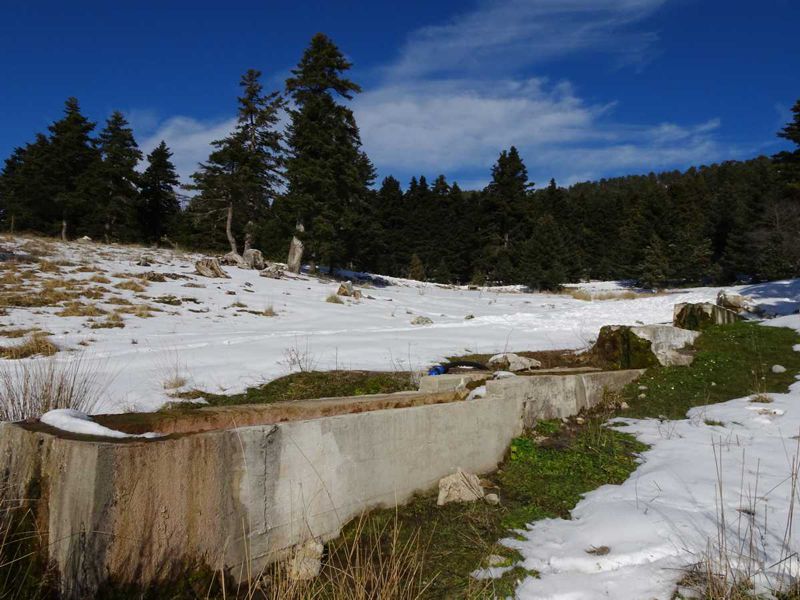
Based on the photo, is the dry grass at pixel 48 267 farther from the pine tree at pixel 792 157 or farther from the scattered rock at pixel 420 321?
the pine tree at pixel 792 157

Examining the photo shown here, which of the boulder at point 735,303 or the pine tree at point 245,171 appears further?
the pine tree at point 245,171

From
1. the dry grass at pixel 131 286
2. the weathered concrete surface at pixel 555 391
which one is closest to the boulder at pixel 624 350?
the weathered concrete surface at pixel 555 391

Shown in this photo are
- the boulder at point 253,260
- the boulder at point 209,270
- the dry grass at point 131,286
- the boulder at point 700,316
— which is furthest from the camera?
the boulder at point 253,260

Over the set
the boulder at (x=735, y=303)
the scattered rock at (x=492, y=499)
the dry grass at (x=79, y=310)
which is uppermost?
the boulder at (x=735, y=303)

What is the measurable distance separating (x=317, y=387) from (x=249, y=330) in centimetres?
439

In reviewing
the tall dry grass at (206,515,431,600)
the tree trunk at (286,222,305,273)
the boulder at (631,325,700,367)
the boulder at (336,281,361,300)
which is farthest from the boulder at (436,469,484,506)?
the tree trunk at (286,222,305,273)

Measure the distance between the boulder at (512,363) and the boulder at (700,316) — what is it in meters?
5.08

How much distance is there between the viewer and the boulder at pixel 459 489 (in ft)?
12.3

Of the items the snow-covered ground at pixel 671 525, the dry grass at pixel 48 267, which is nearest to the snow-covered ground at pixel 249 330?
the dry grass at pixel 48 267

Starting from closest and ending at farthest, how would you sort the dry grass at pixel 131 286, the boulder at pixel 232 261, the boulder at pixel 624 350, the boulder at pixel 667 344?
the boulder at pixel 624 350, the boulder at pixel 667 344, the dry grass at pixel 131 286, the boulder at pixel 232 261

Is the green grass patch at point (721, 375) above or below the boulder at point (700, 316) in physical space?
below

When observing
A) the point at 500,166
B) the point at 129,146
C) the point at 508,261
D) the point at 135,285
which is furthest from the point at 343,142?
the point at 500,166

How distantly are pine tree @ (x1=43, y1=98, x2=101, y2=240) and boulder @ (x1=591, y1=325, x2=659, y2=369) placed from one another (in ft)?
108

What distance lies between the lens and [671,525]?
3.04 metres
